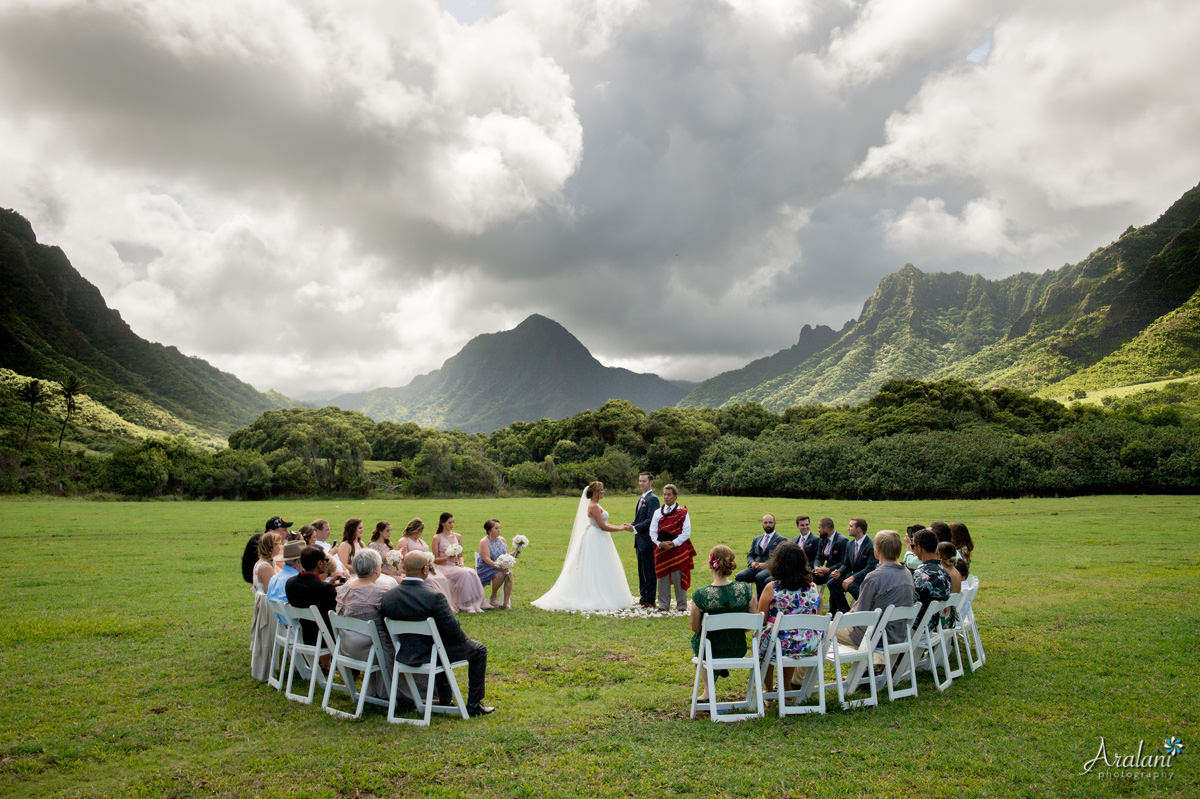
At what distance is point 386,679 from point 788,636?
4.42m

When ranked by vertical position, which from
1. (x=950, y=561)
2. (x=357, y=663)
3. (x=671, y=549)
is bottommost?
(x=357, y=663)

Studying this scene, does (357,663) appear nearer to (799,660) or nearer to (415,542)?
(799,660)

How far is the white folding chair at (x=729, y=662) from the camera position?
21.6 feet

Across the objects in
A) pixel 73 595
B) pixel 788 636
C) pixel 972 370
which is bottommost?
pixel 73 595

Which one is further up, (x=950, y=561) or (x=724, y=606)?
(x=950, y=561)

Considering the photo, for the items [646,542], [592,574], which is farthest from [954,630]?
[592,574]

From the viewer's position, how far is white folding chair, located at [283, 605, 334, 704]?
7242 mm

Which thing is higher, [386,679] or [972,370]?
[972,370]

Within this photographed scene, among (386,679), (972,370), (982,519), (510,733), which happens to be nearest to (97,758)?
(386,679)

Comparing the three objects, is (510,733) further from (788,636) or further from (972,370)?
(972,370)

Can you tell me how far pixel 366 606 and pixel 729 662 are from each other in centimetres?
396

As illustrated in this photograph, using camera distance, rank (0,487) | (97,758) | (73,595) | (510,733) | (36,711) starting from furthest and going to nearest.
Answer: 1. (0,487)
2. (73,595)
3. (36,711)
4. (510,733)
5. (97,758)

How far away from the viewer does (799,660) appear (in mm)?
6832

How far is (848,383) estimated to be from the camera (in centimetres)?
18400
